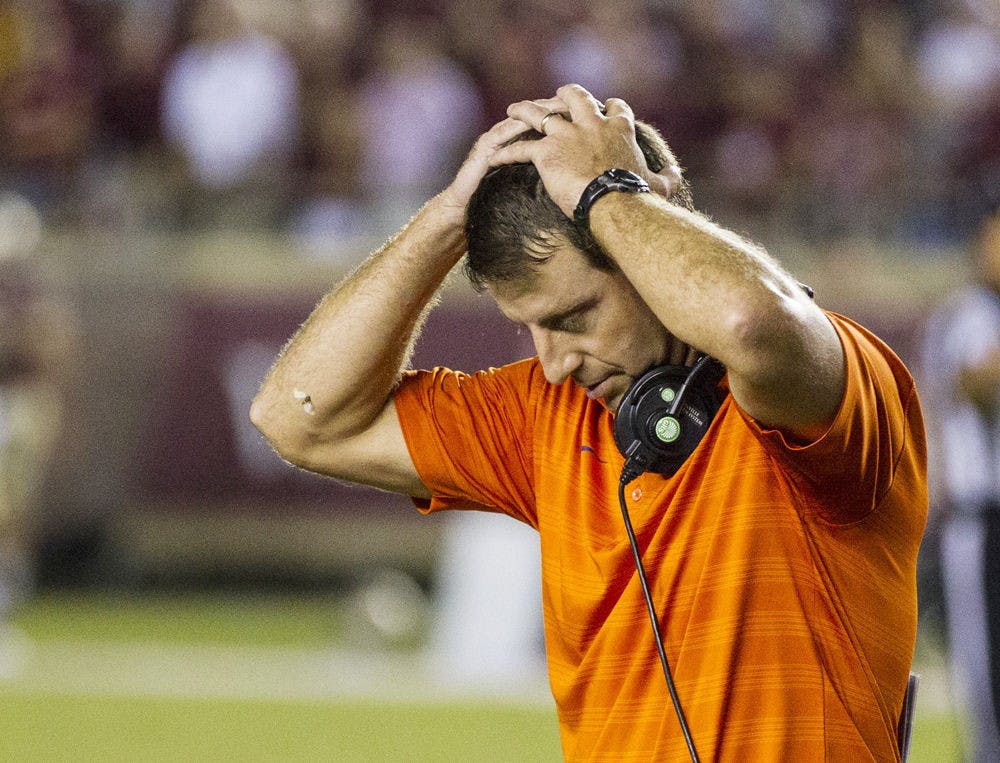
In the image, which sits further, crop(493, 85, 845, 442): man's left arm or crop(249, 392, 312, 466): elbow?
crop(249, 392, 312, 466): elbow

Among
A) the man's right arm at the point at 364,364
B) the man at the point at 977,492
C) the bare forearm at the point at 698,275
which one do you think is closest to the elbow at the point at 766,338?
the bare forearm at the point at 698,275

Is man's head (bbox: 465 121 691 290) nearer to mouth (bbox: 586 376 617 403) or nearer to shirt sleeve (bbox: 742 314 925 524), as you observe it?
mouth (bbox: 586 376 617 403)

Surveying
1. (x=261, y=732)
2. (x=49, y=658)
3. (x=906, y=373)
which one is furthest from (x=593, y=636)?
(x=49, y=658)

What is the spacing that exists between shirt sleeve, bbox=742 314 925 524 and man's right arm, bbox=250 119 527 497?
71 centimetres

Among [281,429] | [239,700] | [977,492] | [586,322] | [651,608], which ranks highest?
[586,322]

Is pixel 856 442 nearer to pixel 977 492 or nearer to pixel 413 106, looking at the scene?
pixel 977 492

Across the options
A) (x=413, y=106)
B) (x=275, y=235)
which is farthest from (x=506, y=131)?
(x=413, y=106)

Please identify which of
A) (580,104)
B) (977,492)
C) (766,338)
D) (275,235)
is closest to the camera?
(766,338)

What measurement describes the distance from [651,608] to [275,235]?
6747 mm

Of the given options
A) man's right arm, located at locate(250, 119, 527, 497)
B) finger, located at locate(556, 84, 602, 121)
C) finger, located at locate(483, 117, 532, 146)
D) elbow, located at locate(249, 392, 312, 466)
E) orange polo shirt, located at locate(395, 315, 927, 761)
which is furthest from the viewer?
elbow, located at locate(249, 392, 312, 466)

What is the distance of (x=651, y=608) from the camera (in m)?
2.15

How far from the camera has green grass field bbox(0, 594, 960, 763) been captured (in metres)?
5.66

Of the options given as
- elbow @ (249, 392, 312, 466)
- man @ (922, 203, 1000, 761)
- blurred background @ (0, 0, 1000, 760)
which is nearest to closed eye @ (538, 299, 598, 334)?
elbow @ (249, 392, 312, 466)

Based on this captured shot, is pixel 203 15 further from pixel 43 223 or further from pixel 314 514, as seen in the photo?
pixel 314 514
